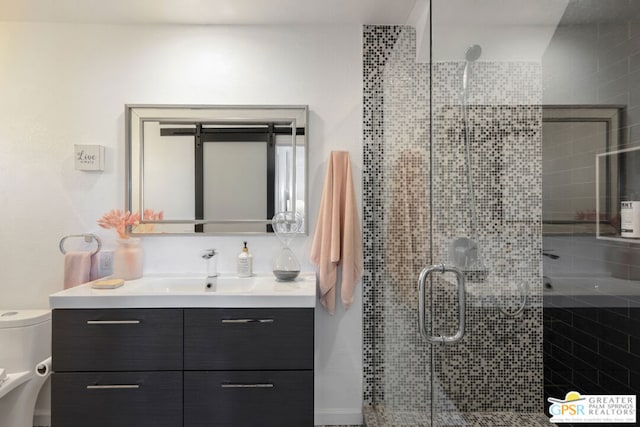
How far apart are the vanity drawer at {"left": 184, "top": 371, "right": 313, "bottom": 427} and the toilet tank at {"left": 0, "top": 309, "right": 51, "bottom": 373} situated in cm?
89

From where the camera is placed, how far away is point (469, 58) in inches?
47.1

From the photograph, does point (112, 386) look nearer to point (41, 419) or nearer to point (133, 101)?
point (41, 419)

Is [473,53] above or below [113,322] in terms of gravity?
above

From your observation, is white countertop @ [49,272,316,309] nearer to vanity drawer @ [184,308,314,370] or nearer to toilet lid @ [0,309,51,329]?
vanity drawer @ [184,308,314,370]

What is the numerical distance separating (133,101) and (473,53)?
1888mm

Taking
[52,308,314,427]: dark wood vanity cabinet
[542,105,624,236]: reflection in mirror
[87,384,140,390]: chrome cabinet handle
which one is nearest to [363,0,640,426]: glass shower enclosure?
[542,105,624,236]: reflection in mirror

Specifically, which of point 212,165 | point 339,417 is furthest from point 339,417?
point 212,165

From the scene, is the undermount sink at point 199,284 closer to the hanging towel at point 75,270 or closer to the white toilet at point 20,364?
the hanging towel at point 75,270

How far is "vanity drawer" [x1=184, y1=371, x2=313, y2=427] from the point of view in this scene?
5.44 feet

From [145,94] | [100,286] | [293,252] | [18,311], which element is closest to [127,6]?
[145,94]

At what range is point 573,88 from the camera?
2.86ft

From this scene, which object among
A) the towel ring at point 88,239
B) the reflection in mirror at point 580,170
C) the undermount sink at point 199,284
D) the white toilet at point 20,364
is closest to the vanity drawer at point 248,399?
the undermount sink at point 199,284

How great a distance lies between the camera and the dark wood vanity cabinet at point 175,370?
1.65m

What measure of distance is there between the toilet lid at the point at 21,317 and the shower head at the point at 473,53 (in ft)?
7.57
